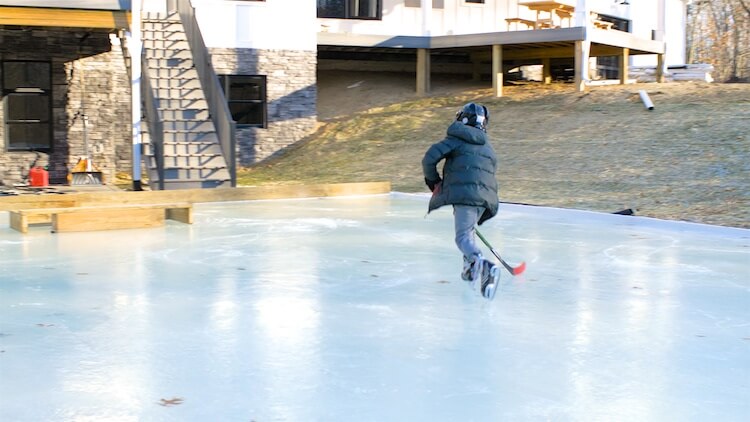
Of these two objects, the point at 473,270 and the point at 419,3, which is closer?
the point at 473,270

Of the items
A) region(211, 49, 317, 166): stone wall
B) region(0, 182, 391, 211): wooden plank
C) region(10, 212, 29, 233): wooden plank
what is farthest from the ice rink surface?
region(211, 49, 317, 166): stone wall

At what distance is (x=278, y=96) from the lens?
22.4 m

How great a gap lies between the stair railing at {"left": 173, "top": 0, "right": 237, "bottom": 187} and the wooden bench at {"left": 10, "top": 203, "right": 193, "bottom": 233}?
437cm

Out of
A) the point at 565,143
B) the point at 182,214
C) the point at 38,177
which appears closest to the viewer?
the point at 182,214

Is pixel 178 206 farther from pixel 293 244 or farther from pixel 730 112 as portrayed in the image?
pixel 730 112

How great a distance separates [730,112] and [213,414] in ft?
54.2

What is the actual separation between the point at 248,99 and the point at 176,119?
16.3 ft

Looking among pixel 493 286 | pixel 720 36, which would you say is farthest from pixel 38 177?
pixel 720 36

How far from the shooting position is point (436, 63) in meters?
26.0

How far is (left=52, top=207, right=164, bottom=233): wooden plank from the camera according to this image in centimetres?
1110

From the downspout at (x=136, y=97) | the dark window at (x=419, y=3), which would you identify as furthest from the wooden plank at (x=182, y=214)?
the dark window at (x=419, y=3)

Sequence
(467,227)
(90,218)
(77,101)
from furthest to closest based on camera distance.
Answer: (77,101), (90,218), (467,227)

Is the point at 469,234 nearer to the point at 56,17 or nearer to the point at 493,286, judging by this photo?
the point at 493,286

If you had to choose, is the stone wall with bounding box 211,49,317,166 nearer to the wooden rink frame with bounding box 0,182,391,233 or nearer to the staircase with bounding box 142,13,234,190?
the staircase with bounding box 142,13,234,190
